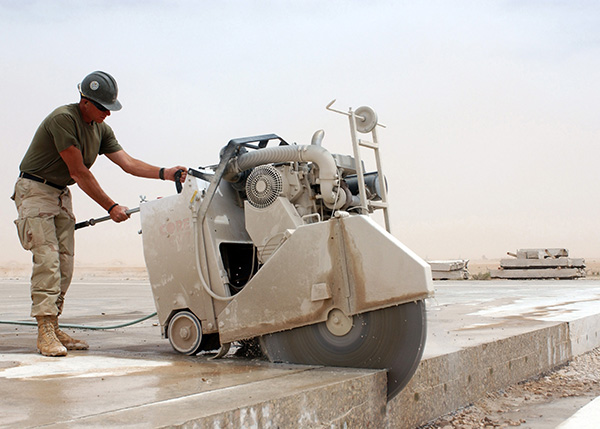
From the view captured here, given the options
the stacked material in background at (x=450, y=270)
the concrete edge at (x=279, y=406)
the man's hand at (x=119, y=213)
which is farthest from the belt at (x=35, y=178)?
the stacked material in background at (x=450, y=270)

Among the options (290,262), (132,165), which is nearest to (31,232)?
(132,165)

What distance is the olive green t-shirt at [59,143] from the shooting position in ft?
13.4

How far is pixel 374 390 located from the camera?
10.6 feet

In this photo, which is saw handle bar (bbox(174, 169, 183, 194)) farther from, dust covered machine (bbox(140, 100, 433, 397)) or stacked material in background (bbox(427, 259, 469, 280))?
stacked material in background (bbox(427, 259, 469, 280))

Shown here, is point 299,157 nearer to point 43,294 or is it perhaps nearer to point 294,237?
point 294,237

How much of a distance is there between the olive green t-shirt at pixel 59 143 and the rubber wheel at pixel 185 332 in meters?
1.21

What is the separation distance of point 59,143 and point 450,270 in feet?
56.4

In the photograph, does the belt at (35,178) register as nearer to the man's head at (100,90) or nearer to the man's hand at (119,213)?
the man's hand at (119,213)

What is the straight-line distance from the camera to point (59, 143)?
13.3 feet

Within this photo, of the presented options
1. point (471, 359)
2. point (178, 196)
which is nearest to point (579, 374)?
point (471, 359)

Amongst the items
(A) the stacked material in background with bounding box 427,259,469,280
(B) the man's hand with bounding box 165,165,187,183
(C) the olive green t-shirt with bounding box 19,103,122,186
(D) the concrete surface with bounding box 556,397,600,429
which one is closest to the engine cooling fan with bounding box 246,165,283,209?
(B) the man's hand with bounding box 165,165,187,183

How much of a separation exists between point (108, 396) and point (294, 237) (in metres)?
1.29

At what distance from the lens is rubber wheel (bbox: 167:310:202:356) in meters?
4.02

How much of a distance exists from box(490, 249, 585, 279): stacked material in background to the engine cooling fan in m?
17.3
